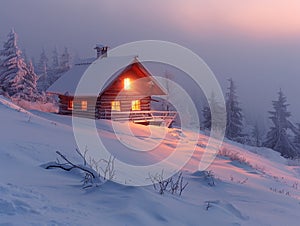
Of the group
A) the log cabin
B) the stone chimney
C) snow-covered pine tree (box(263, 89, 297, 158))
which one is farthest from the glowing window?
snow-covered pine tree (box(263, 89, 297, 158))

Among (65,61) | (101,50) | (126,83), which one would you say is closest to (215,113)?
(101,50)

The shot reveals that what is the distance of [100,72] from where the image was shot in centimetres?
2675

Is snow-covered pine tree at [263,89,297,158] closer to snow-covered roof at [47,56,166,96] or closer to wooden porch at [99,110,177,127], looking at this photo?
wooden porch at [99,110,177,127]

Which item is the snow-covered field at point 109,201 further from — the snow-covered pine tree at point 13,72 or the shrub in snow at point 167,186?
the snow-covered pine tree at point 13,72

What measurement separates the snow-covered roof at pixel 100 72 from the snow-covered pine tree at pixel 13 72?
824cm

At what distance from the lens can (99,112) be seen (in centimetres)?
2606

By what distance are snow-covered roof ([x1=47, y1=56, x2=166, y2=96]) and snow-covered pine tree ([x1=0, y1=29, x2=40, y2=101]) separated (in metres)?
8.24

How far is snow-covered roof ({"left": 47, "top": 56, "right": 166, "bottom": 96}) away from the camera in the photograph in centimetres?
2556

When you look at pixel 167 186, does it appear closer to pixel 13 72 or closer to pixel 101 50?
pixel 101 50

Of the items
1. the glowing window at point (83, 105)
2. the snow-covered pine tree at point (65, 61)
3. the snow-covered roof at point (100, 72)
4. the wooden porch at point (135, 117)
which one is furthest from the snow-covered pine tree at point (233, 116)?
the snow-covered pine tree at point (65, 61)

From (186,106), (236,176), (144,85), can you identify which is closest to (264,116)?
(186,106)

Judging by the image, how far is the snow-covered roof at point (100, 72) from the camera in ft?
83.9

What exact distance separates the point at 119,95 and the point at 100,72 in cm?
232

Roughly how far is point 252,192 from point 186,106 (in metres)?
49.7
